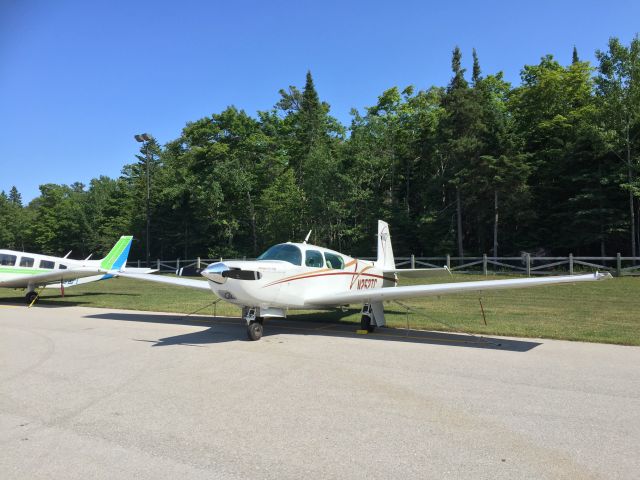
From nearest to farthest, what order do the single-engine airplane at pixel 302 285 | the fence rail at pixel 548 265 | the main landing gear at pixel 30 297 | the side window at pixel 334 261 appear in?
the single-engine airplane at pixel 302 285 → the side window at pixel 334 261 → the main landing gear at pixel 30 297 → the fence rail at pixel 548 265

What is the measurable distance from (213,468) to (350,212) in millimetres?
35883

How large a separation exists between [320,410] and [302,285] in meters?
5.22

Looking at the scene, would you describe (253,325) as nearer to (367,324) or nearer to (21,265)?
(367,324)

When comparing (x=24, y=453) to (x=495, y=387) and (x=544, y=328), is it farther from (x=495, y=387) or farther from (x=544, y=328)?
(x=544, y=328)

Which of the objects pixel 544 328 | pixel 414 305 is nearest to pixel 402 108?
pixel 414 305

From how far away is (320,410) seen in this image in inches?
189

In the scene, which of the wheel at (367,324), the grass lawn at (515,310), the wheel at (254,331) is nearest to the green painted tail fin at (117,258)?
the grass lawn at (515,310)

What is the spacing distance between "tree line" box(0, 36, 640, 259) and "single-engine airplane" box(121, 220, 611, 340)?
964 inches

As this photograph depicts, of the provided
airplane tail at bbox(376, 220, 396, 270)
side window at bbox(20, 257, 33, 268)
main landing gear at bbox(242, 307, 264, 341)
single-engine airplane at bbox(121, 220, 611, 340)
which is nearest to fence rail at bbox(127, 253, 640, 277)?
airplane tail at bbox(376, 220, 396, 270)

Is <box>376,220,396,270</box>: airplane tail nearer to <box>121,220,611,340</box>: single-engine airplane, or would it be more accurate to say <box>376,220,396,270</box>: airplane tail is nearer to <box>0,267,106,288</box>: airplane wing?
<box>121,220,611,340</box>: single-engine airplane

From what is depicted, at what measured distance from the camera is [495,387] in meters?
5.63

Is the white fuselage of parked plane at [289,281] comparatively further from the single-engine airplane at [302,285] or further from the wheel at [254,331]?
the wheel at [254,331]

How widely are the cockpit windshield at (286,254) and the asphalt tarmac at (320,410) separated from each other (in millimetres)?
2081

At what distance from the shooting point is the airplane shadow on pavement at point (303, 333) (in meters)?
8.80
